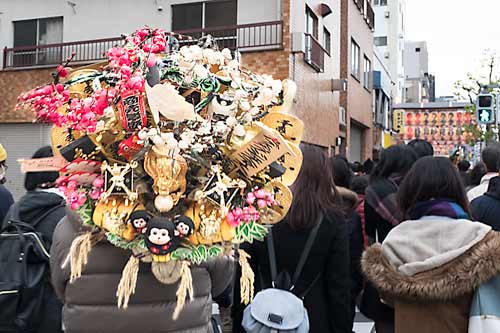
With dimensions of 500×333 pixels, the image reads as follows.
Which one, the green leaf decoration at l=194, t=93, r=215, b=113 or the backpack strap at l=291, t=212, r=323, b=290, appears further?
the backpack strap at l=291, t=212, r=323, b=290

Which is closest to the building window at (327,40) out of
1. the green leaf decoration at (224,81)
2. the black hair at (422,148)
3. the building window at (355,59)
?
the building window at (355,59)

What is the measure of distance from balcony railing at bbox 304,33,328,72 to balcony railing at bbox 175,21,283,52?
2.66ft

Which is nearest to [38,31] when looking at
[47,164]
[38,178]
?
[38,178]

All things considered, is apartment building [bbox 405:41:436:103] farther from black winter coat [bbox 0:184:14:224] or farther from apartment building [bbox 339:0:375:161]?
black winter coat [bbox 0:184:14:224]

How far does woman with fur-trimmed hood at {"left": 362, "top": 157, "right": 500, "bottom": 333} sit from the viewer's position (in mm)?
2701

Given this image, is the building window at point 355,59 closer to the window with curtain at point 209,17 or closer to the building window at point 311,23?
the building window at point 311,23

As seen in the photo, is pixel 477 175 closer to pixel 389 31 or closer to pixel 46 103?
pixel 46 103

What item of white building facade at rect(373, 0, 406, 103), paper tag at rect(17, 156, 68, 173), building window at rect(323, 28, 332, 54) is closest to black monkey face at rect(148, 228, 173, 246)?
paper tag at rect(17, 156, 68, 173)

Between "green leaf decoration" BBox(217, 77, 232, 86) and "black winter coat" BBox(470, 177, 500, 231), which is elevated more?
"green leaf decoration" BBox(217, 77, 232, 86)

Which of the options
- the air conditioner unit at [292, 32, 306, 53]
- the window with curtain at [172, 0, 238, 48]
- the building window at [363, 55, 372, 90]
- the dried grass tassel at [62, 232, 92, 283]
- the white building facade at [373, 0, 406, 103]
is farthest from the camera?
the white building facade at [373, 0, 406, 103]

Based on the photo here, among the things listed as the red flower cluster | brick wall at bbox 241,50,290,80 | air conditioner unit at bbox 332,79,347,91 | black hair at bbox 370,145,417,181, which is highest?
air conditioner unit at bbox 332,79,347,91

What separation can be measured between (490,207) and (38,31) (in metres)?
15.4

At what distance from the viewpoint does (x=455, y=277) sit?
106 inches

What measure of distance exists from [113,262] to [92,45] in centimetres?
1431
